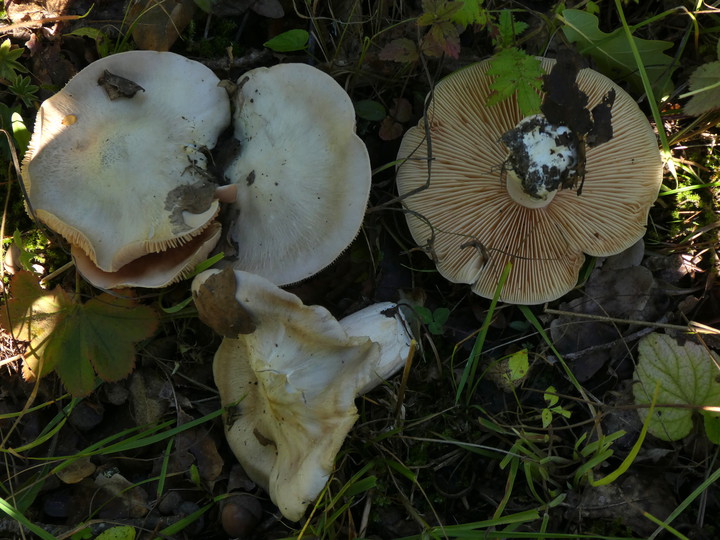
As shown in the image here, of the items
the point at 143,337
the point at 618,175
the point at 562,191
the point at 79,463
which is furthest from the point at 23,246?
the point at 618,175

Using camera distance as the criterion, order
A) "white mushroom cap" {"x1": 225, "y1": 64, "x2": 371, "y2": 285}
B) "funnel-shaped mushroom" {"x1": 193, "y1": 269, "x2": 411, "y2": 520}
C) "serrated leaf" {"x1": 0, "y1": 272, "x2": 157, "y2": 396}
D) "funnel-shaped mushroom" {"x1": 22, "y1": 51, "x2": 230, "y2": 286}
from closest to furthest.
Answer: "funnel-shaped mushroom" {"x1": 193, "y1": 269, "x2": 411, "y2": 520} < "funnel-shaped mushroom" {"x1": 22, "y1": 51, "x2": 230, "y2": 286} < "white mushroom cap" {"x1": 225, "y1": 64, "x2": 371, "y2": 285} < "serrated leaf" {"x1": 0, "y1": 272, "x2": 157, "y2": 396}

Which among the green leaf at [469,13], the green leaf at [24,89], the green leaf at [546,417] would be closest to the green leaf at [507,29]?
the green leaf at [469,13]

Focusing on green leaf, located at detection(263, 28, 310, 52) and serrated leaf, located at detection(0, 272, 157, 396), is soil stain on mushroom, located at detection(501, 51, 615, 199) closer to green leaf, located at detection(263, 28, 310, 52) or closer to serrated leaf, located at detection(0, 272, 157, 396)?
green leaf, located at detection(263, 28, 310, 52)

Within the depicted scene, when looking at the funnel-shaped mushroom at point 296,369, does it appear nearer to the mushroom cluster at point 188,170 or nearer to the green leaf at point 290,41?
the mushroom cluster at point 188,170

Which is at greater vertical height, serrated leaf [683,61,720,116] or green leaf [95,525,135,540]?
serrated leaf [683,61,720,116]

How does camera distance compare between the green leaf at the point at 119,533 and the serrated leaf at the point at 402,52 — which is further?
the serrated leaf at the point at 402,52

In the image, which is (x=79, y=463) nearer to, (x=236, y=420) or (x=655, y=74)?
(x=236, y=420)

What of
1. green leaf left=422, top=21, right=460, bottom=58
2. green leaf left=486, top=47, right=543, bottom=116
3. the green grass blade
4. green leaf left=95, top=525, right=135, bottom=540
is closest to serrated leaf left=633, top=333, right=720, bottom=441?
green leaf left=486, top=47, right=543, bottom=116
